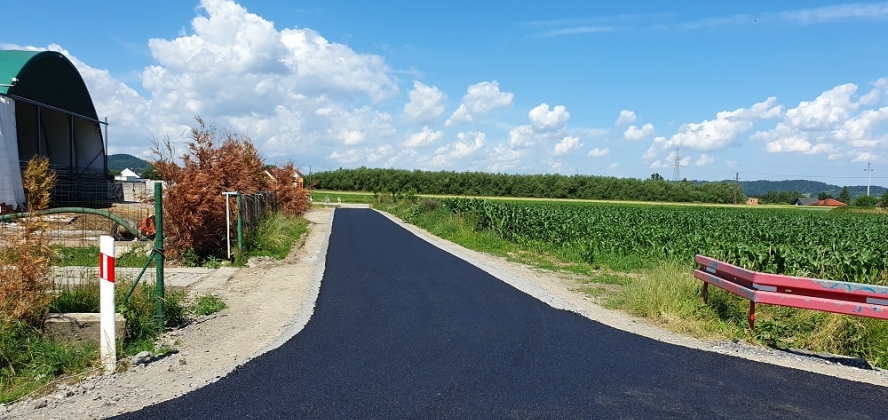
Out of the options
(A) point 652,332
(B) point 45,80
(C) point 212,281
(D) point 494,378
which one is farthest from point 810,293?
(B) point 45,80

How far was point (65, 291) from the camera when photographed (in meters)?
7.57

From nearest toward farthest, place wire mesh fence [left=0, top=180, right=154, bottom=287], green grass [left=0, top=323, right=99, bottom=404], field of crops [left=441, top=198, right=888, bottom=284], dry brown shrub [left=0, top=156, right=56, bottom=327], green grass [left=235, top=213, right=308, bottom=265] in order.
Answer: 1. green grass [left=0, top=323, right=99, bottom=404]
2. dry brown shrub [left=0, top=156, right=56, bottom=327]
3. wire mesh fence [left=0, top=180, right=154, bottom=287]
4. field of crops [left=441, top=198, right=888, bottom=284]
5. green grass [left=235, top=213, right=308, bottom=265]

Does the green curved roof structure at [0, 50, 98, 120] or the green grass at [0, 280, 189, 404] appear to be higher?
the green curved roof structure at [0, 50, 98, 120]

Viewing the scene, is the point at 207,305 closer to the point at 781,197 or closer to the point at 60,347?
the point at 60,347

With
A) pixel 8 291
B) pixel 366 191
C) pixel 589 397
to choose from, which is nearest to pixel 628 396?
pixel 589 397

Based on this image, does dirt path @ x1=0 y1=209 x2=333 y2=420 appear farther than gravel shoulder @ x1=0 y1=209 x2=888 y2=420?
No

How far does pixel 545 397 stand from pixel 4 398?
4.82 metres

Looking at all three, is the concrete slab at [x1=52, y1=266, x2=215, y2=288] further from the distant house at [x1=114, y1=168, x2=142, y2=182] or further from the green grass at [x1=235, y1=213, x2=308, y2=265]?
the distant house at [x1=114, y1=168, x2=142, y2=182]

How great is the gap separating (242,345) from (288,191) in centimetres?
A: 2867

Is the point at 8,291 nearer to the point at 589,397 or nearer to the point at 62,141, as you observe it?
the point at 589,397

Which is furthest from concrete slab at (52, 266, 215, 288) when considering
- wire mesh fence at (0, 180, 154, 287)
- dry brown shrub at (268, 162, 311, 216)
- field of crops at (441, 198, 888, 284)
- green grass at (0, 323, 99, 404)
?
dry brown shrub at (268, 162, 311, 216)

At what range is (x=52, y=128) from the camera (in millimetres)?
31234

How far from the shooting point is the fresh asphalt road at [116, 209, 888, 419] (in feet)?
16.8

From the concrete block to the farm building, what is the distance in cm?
1368
